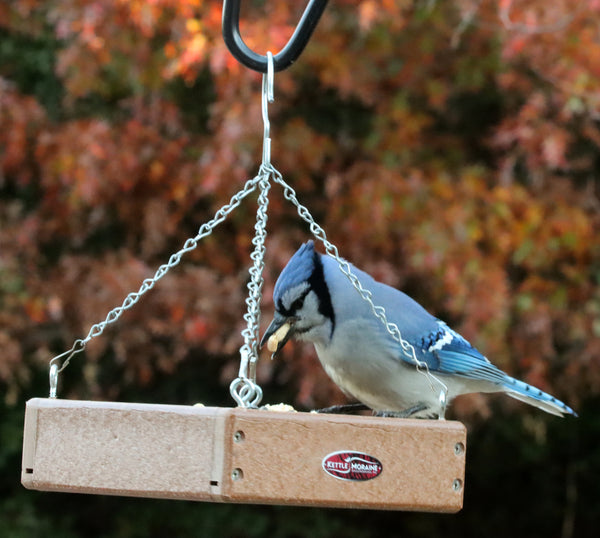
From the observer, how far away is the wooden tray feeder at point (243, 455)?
1.67 metres

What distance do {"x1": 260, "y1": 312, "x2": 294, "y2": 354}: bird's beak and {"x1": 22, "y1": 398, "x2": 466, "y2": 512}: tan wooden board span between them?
1.29 ft

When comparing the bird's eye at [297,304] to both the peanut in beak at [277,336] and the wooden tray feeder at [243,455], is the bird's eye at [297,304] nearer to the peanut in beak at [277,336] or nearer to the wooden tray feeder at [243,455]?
the peanut in beak at [277,336]

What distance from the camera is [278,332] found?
213cm

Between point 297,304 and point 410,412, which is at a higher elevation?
point 297,304

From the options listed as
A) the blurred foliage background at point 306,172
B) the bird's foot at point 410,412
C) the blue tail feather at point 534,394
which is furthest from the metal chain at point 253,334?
the blurred foliage background at point 306,172

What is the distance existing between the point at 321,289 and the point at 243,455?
65 cm

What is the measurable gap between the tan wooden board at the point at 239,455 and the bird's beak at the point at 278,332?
1.29ft

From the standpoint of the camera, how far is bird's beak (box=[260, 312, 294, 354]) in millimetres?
2105

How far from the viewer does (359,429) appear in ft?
5.65

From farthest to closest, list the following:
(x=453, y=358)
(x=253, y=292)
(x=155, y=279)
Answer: (x=453, y=358)
(x=253, y=292)
(x=155, y=279)

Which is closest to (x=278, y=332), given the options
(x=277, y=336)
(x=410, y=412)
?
(x=277, y=336)

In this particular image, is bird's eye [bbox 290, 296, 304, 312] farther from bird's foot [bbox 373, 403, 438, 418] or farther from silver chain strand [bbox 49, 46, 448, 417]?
bird's foot [bbox 373, 403, 438, 418]

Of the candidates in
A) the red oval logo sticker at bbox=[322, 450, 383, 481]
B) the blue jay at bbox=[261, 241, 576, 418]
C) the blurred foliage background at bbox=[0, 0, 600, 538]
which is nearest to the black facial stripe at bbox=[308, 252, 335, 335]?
the blue jay at bbox=[261, 241, 576, 418]

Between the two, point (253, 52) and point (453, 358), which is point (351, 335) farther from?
point (253, 52)
